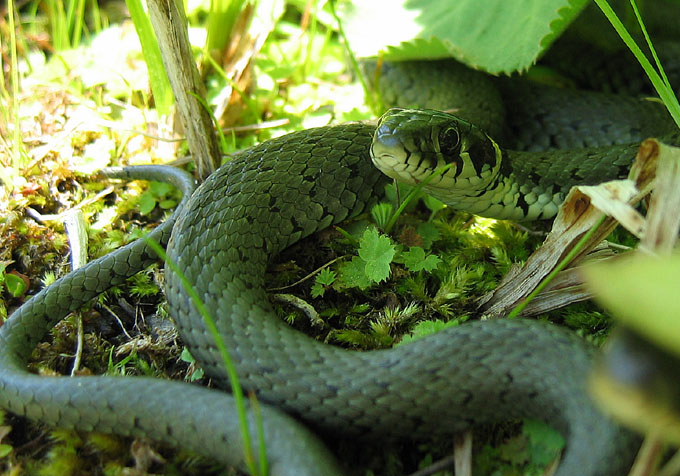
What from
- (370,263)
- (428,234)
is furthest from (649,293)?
(428,234)

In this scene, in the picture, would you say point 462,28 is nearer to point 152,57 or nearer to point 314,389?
point 152,57

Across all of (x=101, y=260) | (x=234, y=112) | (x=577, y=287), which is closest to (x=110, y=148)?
(x=234, y=112)

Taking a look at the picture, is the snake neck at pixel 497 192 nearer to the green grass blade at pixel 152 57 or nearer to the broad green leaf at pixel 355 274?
the broad green leaf at pixel 355 274

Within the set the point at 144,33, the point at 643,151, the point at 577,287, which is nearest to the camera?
the point at 643,151

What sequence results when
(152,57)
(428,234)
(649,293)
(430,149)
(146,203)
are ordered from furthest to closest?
(146,203)
(152,57)
(428,234)
(430,149)
(649,293)

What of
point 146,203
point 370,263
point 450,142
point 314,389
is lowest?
point 314,389

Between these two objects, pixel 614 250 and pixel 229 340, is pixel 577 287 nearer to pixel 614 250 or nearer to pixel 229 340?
pixel 614 250

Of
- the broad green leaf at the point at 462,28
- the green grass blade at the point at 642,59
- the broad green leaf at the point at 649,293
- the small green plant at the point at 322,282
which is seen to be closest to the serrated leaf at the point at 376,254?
the small green plant at the point at 322,282
